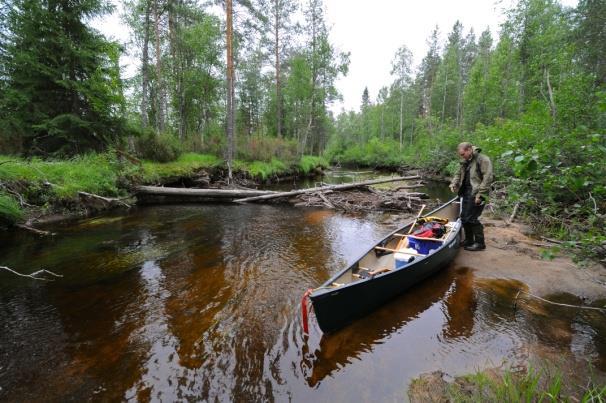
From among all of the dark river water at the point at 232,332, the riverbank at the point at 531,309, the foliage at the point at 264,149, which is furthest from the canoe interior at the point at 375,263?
the foliage at the point at 264,149

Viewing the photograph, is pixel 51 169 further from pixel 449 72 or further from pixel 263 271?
pixel 449 72

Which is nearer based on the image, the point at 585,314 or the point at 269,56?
the point at 585,314

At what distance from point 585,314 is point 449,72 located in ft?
A: 114

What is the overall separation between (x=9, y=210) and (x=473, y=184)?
10.9m

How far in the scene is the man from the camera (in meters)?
5.82

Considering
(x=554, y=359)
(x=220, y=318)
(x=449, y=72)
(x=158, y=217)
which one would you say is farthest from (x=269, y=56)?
→ (x=554, y=359)

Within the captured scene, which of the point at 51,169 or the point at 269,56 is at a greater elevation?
the point at 269,56

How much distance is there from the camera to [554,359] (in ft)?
10.4

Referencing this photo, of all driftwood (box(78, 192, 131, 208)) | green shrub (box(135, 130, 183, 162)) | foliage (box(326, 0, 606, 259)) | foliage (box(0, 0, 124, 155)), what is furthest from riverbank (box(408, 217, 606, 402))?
green shrub (box(135, 130, 183, 162))

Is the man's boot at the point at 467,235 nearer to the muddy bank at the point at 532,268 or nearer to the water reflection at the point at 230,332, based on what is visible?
the muddy bank at the point at 532,268

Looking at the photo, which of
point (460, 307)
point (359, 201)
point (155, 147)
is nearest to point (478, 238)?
point (460, 307)

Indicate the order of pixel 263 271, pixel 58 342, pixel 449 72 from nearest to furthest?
pixel 58 342
pixel 263 271
pixel 449 72

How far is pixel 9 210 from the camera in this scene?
661 centimetres

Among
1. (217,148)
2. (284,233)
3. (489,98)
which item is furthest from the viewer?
(489,98)
